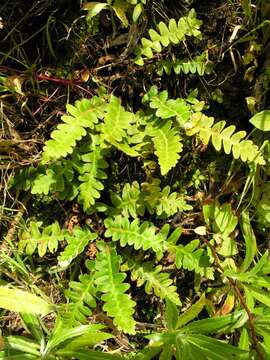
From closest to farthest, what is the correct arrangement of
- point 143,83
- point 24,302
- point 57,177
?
point 24,302
point 57,177
point 143,83

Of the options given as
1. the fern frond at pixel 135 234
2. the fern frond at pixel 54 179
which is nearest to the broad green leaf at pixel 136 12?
the fern frond at pixel 54 179

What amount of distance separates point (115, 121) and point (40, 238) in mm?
726

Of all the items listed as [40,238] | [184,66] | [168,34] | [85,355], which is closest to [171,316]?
[85,355]

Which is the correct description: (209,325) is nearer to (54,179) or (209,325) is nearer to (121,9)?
(54,179)

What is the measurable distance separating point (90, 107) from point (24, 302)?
3.42ft

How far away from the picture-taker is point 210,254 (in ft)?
10.6

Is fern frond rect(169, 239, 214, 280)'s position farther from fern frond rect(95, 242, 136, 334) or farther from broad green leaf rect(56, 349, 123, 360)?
broad green leaf rect(56, 349, 123, 360)

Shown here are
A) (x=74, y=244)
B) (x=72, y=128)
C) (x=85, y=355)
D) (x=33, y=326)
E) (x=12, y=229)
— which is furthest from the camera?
(x=12, y=229)

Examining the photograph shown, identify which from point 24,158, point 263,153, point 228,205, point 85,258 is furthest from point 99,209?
point 263,153

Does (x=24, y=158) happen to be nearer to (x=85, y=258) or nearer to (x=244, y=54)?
(x=85, y=258)

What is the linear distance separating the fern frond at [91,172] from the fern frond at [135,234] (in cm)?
17

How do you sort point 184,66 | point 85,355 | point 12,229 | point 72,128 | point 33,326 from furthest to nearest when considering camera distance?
point 184,66 < point 12,229 < point 72,128 < point 33,326 < point 85,355

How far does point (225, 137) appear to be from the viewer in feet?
10.3

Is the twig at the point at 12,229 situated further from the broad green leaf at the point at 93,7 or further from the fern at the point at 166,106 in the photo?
the broad green leaf at the point at 93,7
